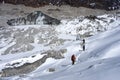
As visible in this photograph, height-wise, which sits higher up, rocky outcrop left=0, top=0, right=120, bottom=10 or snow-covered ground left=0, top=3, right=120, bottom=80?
rocky outcrop left=0, top=0, right=120, bottom=10

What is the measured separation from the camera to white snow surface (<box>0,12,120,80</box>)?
55.3 feet

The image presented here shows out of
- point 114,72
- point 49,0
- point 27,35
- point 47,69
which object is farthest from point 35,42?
point 114,72

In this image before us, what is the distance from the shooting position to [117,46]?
23.4 meters

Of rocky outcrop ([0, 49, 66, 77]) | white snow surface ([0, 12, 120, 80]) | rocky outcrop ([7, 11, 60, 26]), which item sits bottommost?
rocky outcrop ([0, 49, 66, 77])

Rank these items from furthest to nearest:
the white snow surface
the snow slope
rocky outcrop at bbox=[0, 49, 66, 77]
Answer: rocky outcrop at bbox=[0, 49, 66, 77], the white snow surface, the snow slope

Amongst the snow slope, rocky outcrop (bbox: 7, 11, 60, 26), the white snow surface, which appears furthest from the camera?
rocky outcrop (bbox: 7, 11, 60, 26)

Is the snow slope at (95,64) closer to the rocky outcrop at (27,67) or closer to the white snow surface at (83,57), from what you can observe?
the white snow surface at (83,57)

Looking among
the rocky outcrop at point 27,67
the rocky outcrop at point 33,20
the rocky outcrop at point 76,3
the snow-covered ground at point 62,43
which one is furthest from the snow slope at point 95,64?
the rocky outcrop at point 76,3

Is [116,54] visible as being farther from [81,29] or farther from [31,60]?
[81,29]

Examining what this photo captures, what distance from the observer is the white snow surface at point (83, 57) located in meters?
16.9

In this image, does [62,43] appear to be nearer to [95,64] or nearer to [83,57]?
[83,57]

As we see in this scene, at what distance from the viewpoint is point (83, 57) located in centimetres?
2483

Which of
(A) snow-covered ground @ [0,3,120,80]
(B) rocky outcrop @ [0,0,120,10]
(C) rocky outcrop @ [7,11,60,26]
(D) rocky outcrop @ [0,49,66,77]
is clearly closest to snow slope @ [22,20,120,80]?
(A) snow-covered ground @ [0,3,120,80]

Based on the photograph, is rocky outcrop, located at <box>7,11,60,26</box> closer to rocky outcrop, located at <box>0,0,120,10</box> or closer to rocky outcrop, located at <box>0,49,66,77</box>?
rocky outcrop, located at <box>0,0,120,10</box>
